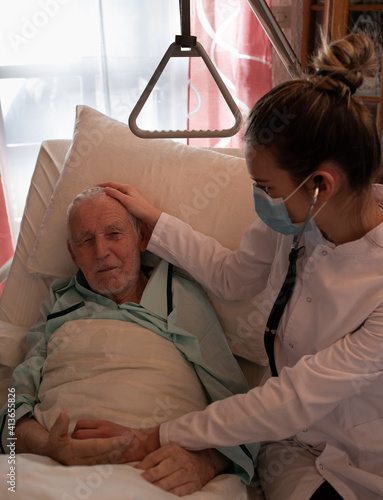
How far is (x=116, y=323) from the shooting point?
1.52m

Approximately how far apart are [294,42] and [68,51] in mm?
1213

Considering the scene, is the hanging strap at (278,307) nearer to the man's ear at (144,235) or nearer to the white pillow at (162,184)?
the white pillow at (162,184)

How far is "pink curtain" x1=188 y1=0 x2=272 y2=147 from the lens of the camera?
2.46 meters

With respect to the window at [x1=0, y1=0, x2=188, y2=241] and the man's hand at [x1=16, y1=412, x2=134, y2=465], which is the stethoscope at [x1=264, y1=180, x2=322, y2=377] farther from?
the window at [x1=0, y1=0, x2=188, y2=241]

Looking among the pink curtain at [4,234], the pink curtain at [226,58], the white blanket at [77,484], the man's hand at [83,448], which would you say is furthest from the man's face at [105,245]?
the pink curtain at [226,58]

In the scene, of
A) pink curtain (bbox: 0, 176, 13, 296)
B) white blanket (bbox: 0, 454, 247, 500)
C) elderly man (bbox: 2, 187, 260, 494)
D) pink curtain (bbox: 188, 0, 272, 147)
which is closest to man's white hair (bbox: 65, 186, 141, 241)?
elderly man (bbox: 2, 187, 260, 494)

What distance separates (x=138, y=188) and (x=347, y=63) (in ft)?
2.87

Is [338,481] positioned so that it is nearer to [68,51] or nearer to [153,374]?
[153,374]

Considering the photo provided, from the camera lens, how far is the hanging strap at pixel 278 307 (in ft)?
3.96

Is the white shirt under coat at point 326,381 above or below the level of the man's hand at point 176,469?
above

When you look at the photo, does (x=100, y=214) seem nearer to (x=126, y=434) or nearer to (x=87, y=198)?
(x=87, y=198)

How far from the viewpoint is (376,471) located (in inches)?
45.8

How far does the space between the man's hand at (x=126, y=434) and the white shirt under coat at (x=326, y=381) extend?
0.04 metres

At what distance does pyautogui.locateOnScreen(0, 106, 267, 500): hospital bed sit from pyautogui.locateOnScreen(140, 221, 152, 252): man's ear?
0.09m
